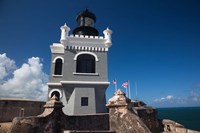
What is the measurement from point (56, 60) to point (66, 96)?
495 centimetres

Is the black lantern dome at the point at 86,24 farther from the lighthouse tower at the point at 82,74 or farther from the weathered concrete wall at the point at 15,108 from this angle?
the weathered concrete wall at the point at 15,108

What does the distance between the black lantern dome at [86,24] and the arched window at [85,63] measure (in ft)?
12.0

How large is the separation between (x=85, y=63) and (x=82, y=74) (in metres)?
1.27

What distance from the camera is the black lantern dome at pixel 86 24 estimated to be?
17.1m

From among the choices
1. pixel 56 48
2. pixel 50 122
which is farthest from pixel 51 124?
pixel 56 48

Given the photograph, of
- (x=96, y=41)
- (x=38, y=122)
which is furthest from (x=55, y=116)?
(x=96, y=41)

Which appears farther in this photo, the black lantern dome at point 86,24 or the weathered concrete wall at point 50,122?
the black lantern dome at point 86,24

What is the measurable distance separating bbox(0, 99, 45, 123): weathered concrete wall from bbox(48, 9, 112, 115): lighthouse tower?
2.73 meters

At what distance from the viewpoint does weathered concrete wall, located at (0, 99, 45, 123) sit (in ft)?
46.6

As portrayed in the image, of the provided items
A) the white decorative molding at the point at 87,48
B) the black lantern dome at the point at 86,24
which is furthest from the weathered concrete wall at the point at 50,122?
the black lantern dome at the point at 86,24

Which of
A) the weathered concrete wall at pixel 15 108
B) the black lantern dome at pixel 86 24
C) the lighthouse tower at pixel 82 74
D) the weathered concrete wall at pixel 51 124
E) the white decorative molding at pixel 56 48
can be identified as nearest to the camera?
the weathered concrete wall at pixel 51 124

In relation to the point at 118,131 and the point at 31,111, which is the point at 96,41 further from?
the point at 118,131

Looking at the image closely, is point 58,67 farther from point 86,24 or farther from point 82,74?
point 86,24

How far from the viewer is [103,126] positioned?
31.8 ft
